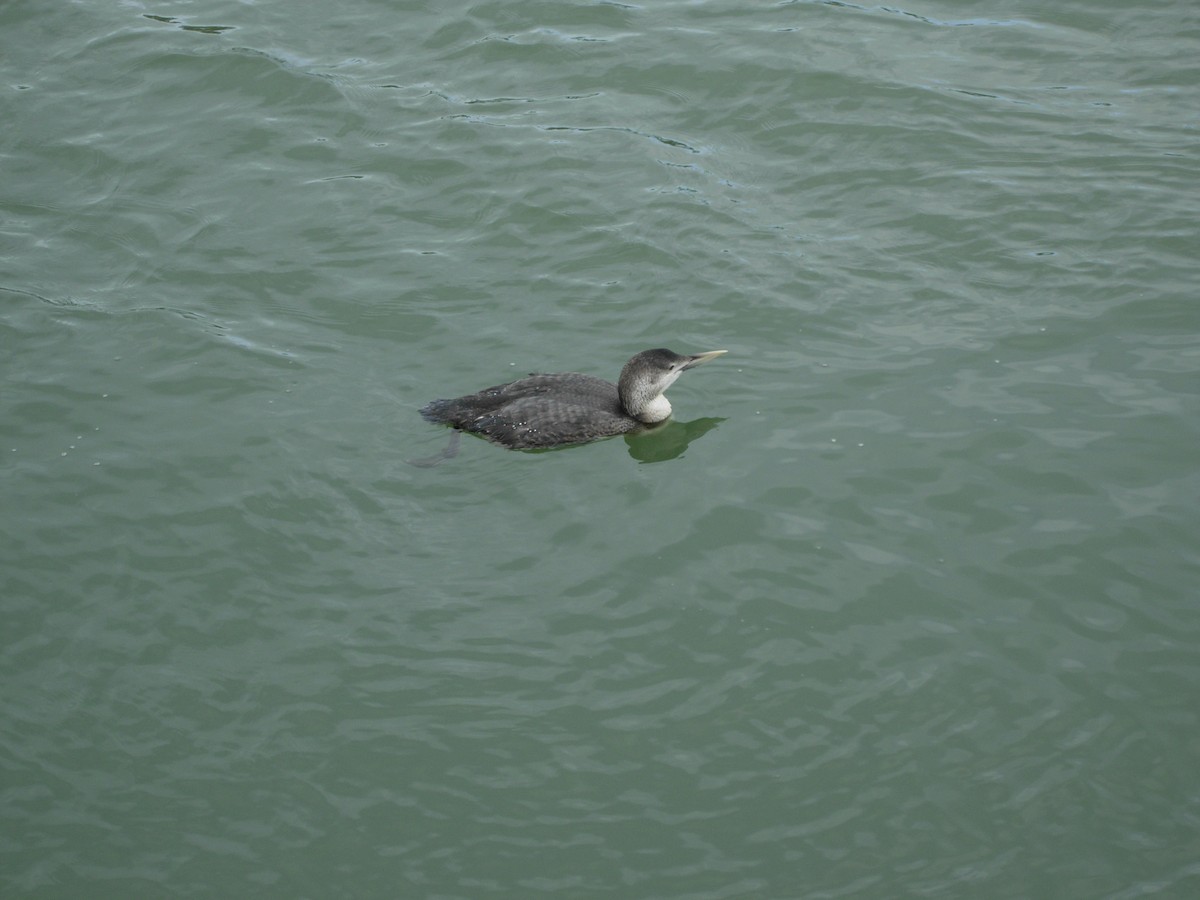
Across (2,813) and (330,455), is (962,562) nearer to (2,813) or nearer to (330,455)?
(330,455)

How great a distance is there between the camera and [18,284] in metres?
11.4

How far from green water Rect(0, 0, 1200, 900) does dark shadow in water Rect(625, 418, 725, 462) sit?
5 cm

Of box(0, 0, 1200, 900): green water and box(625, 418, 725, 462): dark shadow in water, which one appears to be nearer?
box(0, 0, 1200, 900): green water

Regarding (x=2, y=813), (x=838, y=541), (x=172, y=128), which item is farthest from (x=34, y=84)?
(x=838, y=541)

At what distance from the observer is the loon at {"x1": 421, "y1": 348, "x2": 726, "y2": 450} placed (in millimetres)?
9539

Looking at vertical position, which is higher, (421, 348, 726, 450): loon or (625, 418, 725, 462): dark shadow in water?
(421, 348, 726, 450): loon

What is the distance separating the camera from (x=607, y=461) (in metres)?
9.70

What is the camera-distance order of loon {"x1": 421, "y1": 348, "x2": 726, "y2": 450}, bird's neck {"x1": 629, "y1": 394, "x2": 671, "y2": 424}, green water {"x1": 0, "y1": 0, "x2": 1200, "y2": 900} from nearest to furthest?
1. green water {"x1": 0, "y1": 0, "x2": 1200, "y2": 900}
2. loon {"x1": 421, "y1": 348, "x2": 726, "y2": 450}
3. bird's neck {"x1": 629, "y1": 394, "x2": 671, "y2": 424}

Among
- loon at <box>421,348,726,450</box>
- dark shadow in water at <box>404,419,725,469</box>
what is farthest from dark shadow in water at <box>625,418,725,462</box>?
loon at <box>421,348,726,450</box>

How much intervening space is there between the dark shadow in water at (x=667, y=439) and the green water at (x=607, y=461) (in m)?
0.05

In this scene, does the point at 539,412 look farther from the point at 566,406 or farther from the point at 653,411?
the point at 653,411

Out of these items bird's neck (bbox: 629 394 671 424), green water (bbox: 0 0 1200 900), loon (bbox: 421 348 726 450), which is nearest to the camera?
green water (bbox: 0 0 1200 900)

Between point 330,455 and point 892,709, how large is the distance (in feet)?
14.4

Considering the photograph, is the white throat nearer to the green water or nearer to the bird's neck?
the bird's neck
